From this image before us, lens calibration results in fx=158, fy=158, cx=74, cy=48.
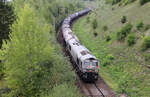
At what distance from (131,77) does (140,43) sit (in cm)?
663

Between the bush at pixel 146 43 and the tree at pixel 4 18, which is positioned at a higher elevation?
the tree at pixel 4 18

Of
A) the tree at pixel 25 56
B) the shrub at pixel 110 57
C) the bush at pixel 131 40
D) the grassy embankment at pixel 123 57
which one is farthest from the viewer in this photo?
the shrub at pixel 110 57

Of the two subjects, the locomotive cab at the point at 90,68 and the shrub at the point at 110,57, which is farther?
the shrub at the point at 110,57

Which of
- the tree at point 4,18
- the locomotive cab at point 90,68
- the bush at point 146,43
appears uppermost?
the tree at point 4,18

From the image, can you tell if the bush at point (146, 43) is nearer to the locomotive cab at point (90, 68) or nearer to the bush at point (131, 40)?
the bush at point (131, 40)

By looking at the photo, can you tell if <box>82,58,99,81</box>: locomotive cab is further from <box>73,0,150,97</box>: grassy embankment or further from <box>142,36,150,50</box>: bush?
<box>142,36,150,50</box>: bush

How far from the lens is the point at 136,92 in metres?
18.3

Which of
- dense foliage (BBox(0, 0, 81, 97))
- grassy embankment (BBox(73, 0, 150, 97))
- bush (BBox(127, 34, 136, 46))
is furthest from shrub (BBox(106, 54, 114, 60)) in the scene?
dense foliage (BBox(0, 0, 81, 97))

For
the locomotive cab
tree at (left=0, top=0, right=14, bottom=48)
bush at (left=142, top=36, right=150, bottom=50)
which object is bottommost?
the locomotive cab

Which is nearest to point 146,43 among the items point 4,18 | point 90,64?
point 90,64

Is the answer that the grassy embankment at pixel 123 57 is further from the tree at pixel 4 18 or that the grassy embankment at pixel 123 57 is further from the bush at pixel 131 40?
the tree at pixel 4 18

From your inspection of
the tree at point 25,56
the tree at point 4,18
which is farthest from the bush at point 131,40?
the tree at point 4,18

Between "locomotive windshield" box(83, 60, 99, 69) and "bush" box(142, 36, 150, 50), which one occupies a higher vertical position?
"bush" box(142, 36, 150, 50)

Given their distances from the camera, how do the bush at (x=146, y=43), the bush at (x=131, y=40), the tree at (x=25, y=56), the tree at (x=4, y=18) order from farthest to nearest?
1. the bush at (x=131, y=40)
2. the bush at (x=146, y=43)
3. the tree at (x=4, y=18)
4. the tree at (x=25, y=56)
